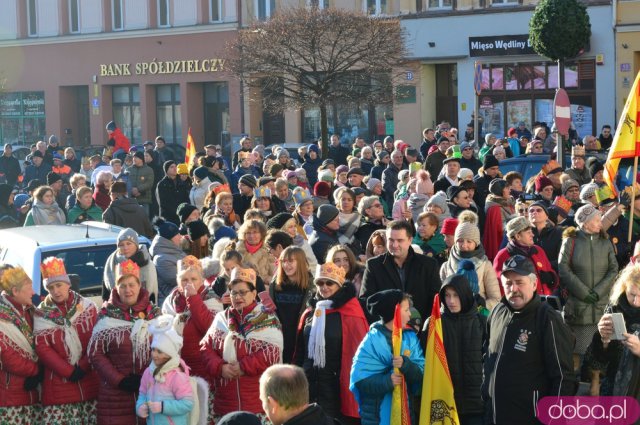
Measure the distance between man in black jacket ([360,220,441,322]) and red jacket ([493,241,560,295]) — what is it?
145 cm

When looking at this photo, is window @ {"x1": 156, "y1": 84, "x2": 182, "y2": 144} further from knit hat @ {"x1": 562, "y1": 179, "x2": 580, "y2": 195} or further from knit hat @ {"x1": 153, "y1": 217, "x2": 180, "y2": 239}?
knit hat @ {"x1": 153, "y1": 217, "x2": 180, "y2": 239}

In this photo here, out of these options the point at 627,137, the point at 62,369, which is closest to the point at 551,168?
the point at 627,137

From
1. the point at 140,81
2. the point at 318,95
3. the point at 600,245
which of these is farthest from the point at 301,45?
the point at 600,245

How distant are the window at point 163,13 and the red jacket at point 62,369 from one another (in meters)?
39.6

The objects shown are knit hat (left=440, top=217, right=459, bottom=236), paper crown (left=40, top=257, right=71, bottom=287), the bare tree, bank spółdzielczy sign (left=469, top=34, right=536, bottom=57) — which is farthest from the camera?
bank spółdzielczy sign (left=469, top=34, right=536, bottom=57)

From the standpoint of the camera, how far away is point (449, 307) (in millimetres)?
8461

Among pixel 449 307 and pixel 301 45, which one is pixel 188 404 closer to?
pixel 449 307

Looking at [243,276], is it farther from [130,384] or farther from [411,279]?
[411,279]

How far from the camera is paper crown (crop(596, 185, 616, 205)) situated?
14.1 m

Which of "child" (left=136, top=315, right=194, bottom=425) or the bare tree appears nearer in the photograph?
"child" (left=136, top=315, right=194, bottom=425)

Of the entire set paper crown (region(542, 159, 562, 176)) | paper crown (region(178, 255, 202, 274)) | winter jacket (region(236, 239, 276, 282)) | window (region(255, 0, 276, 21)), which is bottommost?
winter jacket (region(236, 239, 276, 282))

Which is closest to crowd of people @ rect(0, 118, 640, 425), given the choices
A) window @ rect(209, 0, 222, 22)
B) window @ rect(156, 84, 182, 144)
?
window @ rect(209, 0, 222, 22)

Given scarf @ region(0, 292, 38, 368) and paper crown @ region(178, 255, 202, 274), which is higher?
paper crown @ region(178, 255, 202, 274)

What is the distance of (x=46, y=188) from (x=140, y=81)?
32463mm
